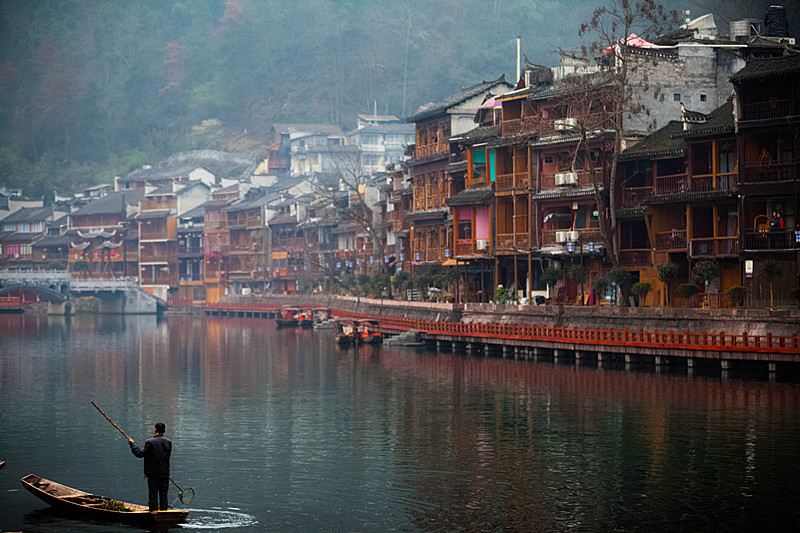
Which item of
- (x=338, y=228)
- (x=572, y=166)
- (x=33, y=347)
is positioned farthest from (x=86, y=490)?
(x=338, y=228)

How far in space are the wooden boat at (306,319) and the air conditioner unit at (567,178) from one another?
138 ft

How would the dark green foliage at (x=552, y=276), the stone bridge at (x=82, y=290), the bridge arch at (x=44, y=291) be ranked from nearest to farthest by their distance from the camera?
the dark green foliage at (x=552, y=276)
the bridge arch at (x=44, y=291)
the stone bridge at (x=82, y=290)

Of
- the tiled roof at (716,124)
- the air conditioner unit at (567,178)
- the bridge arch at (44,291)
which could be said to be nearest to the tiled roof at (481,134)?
the air conditioner unit at (567,178)

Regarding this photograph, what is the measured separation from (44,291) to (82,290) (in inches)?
208

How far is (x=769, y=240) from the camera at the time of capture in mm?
56219

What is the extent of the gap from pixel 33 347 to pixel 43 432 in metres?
46.1

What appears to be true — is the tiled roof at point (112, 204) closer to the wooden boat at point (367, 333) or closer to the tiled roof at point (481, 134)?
the tiled roof at point (481, 134)

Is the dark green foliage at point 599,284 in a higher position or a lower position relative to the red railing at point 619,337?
higher

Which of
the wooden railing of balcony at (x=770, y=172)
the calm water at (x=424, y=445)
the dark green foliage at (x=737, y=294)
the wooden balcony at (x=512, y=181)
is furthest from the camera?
the wooden balcony at (x=512, y=181)

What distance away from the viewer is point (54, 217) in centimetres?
18238

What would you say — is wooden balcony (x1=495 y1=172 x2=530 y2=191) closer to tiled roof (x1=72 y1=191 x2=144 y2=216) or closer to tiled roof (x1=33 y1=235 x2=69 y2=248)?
tiled roof (x1=72 y1=191 x2=144 y2=216)

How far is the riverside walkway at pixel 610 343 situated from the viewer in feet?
162

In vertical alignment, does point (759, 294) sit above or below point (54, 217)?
below

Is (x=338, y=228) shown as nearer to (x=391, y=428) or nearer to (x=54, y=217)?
(x=54, y=217)
